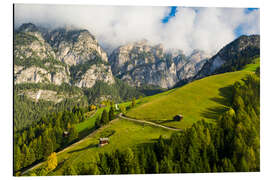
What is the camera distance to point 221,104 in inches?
1480

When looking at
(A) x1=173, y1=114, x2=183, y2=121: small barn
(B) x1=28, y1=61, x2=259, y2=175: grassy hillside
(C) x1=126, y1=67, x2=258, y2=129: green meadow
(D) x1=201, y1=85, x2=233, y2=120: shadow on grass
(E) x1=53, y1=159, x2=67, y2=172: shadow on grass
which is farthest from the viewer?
(C) x1=126, y1=67, x2=258, y2=129: green meadow

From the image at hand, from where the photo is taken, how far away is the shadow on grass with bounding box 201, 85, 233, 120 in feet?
114

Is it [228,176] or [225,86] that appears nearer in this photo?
[228,176]

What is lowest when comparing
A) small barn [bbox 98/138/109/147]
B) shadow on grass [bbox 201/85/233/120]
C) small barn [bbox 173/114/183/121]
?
small barn [bbox 98/138/109/147]

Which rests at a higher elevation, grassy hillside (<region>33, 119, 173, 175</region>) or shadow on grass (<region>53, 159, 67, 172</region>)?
grassy hillside (<region>33, 119, 173, 175</region>)

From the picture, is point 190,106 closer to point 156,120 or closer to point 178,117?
point 178,117

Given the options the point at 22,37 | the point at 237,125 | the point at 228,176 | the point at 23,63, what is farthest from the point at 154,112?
the point at 22,37

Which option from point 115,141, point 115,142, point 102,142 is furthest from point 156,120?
point 102,142

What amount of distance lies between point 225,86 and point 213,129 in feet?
74.5

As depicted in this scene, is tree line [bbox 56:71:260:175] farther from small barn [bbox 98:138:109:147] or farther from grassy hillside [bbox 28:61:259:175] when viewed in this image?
small barn [bbox 98:138:109:147]

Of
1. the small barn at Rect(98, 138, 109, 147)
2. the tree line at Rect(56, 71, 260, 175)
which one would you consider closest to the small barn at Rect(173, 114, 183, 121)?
the tree line at Rect(56, 71, 260, 175)

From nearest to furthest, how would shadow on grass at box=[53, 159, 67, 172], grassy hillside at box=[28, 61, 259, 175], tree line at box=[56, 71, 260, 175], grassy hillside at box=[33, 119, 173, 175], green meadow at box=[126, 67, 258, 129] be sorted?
tree line at box=[56, 71, 260, 175] → shadow on grass at box=[53, 159, 67, 172] → grassy hillside at box=[33, 119, 173, 175] → grassy hillside at box=[28, 61, 259, 175] → green meadow at box=[126, 67, 258, 129]
